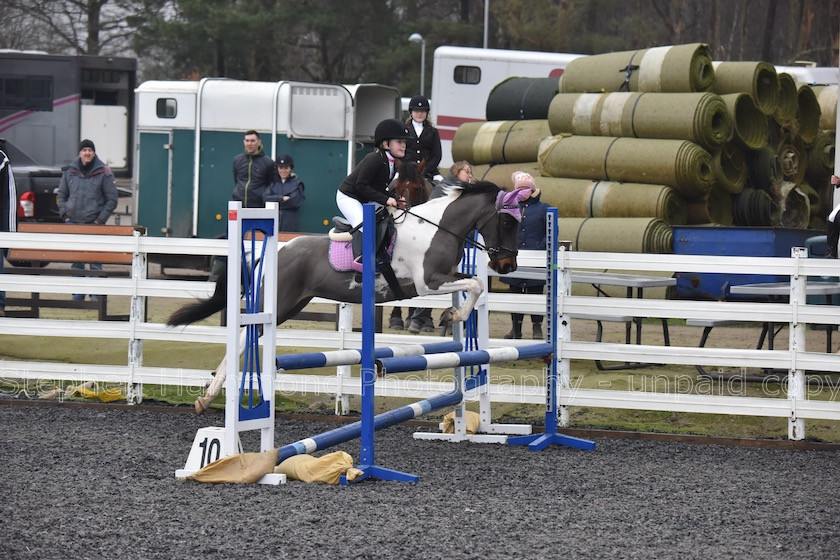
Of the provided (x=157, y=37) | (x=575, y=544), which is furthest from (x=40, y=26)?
(x=575, y=544)

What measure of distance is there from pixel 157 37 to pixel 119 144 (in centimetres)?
2003

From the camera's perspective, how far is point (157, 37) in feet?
143

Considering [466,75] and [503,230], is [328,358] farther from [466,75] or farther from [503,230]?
[466,75]

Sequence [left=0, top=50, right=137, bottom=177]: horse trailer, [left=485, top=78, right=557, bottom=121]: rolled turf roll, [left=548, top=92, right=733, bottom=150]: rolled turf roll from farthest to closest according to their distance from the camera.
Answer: [left=0, top=50, right=137, bottom=177]: horse trailer, [left=485, top=78, right=557, bottom=121]: rolled turf roll, [left=548, top=92, right=733, bottom=150]: rolled turf roll

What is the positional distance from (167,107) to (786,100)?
8780 millimetres

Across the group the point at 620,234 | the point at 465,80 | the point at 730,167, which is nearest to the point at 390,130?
the point at 620,234

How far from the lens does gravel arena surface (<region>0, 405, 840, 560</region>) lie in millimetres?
5035

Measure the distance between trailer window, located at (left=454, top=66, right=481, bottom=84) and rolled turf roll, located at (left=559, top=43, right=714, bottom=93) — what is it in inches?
315

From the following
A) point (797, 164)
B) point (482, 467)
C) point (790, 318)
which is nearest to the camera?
point (482, 467)

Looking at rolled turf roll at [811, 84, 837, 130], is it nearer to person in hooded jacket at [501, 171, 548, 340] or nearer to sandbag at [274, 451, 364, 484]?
person in hooded jacket at [501, 171, 548, 340]

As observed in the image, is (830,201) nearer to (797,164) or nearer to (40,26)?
(797,164)

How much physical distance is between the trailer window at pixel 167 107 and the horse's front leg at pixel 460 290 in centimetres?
1038

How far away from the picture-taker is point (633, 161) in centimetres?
1488

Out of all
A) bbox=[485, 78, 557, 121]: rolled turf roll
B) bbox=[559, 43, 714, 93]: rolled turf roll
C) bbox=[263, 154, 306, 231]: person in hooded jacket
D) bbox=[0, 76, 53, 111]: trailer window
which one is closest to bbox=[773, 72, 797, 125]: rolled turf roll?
bbox=[559, 43, 714, 93]: rolled turf roll
